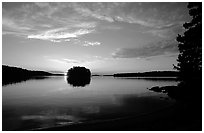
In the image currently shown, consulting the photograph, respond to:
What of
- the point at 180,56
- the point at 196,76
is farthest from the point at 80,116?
the point at 180,56

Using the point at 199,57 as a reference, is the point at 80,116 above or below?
below

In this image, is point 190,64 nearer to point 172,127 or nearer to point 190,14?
point 190,14

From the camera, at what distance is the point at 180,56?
31.0 metres

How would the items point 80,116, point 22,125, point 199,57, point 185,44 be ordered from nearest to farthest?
point 22,125 < point 80,116 < point 199,57 < point 185,44

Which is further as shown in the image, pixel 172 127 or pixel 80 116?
pixel 80 116

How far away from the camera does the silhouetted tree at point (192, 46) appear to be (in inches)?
1035

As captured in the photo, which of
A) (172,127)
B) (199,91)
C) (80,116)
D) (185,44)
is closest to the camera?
(172,127)

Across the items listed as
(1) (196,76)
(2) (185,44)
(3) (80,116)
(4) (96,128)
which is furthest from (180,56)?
(4) (96,128)

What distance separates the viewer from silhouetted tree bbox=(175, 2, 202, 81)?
26.3 metres

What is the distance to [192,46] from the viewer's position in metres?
28.0

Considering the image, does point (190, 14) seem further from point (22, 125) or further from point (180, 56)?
point (22, 125)

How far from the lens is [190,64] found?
94.2 ft

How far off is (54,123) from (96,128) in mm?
4201

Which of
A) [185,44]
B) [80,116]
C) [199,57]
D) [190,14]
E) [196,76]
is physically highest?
[190,14]
